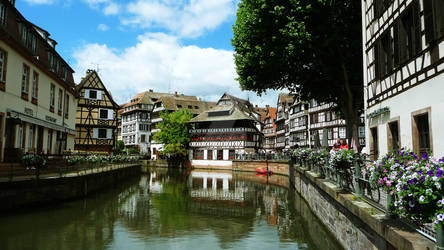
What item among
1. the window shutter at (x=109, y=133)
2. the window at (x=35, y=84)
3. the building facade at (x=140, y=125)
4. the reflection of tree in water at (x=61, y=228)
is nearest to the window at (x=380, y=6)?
the reflection of tree in water at (x=61, y=228)

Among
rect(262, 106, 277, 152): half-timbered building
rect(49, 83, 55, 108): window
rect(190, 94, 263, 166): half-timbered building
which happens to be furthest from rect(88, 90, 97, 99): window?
rect(262, 106, 277, 152): half-timbered building

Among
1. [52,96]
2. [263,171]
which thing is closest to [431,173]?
[52,96]

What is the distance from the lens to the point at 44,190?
621 inches

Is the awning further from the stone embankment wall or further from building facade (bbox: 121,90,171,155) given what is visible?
building facade (bbox: 121,90,171,155)

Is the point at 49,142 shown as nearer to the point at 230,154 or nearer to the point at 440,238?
the point at 440,238

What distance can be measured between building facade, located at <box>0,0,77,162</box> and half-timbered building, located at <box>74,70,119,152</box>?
49.3ft

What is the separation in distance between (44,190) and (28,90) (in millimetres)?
7935

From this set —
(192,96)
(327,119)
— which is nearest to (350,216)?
(327,119)

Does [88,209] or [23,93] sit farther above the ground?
[23,93]

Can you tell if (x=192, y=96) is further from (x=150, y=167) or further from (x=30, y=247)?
(x=30, y=247)

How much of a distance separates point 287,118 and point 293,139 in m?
7.68

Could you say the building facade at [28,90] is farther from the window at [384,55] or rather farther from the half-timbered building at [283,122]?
the half-timbered building at [283,122]

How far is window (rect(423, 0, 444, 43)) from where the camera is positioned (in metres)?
8.71

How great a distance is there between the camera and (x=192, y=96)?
302ft
